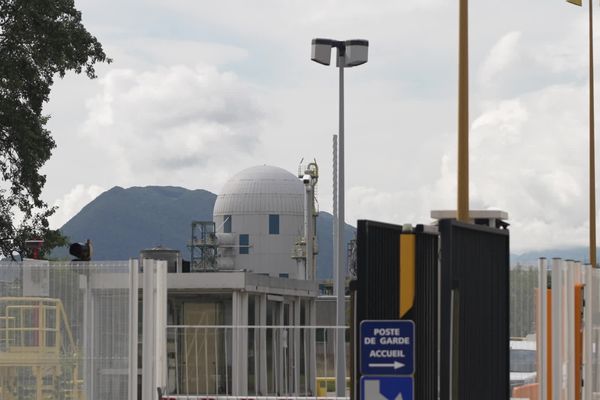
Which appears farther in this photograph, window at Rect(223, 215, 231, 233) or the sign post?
window at Rect(223, 215, 231, 233)

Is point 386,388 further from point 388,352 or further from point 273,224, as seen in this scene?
point 273,224

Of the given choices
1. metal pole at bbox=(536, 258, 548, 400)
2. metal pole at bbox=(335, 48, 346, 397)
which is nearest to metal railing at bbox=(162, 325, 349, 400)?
metal pole at bbox=(335, 48, 346, 397)

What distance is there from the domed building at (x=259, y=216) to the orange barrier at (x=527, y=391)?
249 ft

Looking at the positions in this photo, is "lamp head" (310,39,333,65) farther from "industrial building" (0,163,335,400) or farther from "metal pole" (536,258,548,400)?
"metal pole" (536,258,548,400)

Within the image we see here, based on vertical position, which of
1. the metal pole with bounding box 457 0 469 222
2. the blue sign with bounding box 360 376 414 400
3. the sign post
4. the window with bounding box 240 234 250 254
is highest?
the metal pole with bounding box 457 0 469 222

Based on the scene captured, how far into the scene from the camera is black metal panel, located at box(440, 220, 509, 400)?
8867mm

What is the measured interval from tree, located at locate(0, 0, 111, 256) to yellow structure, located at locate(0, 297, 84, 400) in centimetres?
1921

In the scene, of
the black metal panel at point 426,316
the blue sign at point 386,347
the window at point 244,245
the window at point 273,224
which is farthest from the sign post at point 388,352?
the window at point 244,245

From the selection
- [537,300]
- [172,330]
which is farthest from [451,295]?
[172,330]

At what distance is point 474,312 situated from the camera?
9484 mm

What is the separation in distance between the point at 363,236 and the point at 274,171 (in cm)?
8446

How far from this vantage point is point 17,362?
1822 cm

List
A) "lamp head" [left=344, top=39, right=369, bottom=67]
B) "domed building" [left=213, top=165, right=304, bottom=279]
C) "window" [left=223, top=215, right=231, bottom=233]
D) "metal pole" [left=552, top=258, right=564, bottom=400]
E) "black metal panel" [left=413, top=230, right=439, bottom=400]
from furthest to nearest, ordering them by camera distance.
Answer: "window" [left=223, top=215, right=231, bottom=233], "domed building" [left=213, top=165, right=304, bottom=279], "lamp head" [left=344, top=39, right=369, bottom=67], "metal pole" [left=552, top=258, right=564, bottom=400], "black metal panel" [left=413, top=230, right=439, bottom=400]

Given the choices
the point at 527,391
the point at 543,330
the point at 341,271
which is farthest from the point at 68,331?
the point at 341,271
